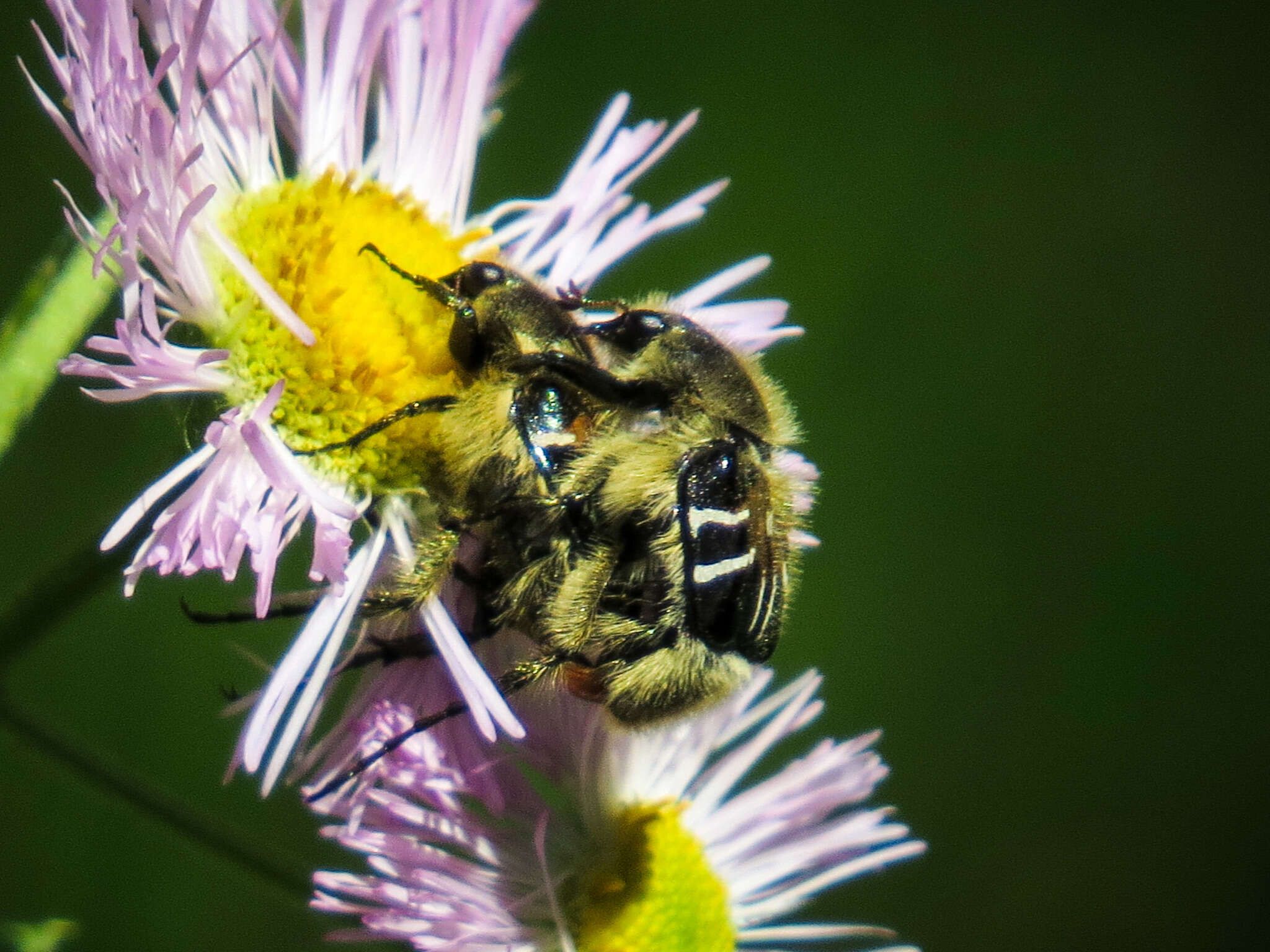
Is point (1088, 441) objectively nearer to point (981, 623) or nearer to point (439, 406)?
point (981, 623)

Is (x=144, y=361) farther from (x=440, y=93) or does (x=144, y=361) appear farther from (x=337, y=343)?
(x=440, y=93)

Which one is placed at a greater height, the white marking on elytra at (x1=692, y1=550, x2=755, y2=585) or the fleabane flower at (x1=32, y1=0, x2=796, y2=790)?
the fleabane flower at (x1=32, y1=0, x2=796, y2=790)

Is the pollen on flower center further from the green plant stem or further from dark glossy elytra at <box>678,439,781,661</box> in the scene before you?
dark glossy elytra at <box>678,439,781,661</box>

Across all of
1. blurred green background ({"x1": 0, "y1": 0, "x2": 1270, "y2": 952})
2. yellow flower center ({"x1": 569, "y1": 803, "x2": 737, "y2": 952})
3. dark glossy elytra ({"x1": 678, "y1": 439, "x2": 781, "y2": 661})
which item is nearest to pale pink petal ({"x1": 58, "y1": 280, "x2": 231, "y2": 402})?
dark glossy elytra ({"x1": 678, "y1": 439, "x2": 781, "y2": 661})

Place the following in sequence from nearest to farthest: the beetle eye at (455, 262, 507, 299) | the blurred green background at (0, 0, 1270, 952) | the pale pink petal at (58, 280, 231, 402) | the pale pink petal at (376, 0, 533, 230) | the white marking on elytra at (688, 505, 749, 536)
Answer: the pale pink petal at (58, 280, 231, 402) < the white marking on elytra at (688, 505, 749, 536) < the beetle eye at (455, 262, 507, 299) < the pale pink petal at (376, 0, 533, 230) < the blurred green background at (0, 0, 1270, 952)

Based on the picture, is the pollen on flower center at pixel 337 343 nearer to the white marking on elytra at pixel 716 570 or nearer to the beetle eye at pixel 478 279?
the beetle eye at pixel 478 279
